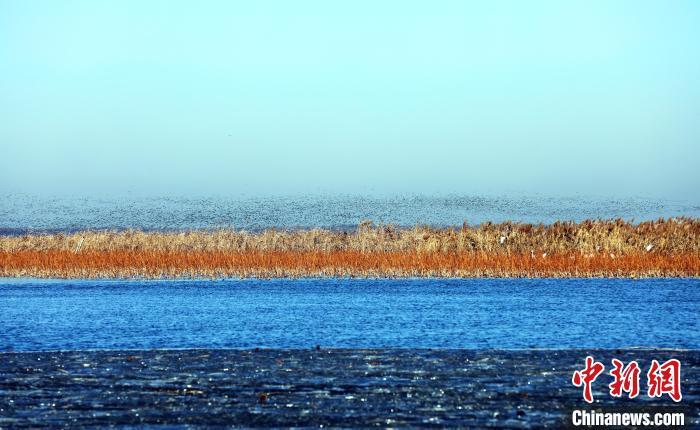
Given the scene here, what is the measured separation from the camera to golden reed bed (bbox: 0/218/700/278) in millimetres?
36375

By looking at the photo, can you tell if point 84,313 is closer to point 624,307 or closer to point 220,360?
point 220,360

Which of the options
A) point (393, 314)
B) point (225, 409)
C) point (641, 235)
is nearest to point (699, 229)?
point (641, 235)

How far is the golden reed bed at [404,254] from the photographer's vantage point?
119ft

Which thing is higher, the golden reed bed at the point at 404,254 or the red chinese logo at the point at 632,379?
the golden reed bed at the point at 404,254

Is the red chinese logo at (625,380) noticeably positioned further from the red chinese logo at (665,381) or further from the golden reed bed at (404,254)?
the golden reed bed at (404,254)

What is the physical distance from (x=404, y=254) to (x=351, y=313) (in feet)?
46.8

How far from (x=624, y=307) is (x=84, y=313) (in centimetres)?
1394

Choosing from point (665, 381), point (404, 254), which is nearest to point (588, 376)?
point (665, 381)

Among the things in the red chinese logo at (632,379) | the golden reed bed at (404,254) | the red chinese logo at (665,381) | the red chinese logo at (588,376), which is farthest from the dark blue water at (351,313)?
the red chinese logo at (665,381)

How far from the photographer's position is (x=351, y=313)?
24.8 meters

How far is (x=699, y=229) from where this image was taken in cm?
4097

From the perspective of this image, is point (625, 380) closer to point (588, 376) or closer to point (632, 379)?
point (632, 379)

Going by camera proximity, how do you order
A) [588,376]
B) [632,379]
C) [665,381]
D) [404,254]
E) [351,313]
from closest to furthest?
[665,381], [632,379], [588,376], [351,313], [404,254]

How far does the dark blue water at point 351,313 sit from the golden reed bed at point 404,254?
188 centimetres
